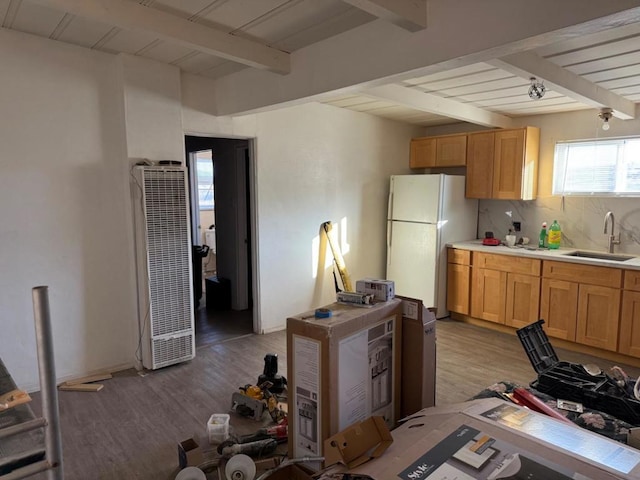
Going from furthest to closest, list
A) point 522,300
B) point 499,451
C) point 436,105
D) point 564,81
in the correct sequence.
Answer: point 522,300, point 436,105, point 564,81, point 499,451

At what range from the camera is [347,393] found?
5.61 feet

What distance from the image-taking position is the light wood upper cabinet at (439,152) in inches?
193

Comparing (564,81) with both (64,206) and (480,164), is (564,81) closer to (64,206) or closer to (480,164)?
(480,164)

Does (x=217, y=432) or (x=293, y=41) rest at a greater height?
(x=293, y=41)

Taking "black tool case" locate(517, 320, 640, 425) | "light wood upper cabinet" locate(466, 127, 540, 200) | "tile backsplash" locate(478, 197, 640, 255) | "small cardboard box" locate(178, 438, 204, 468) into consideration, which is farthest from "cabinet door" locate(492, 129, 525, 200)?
"small cardboard box" locate(178, 438, 204, 468)

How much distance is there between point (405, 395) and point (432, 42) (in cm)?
178

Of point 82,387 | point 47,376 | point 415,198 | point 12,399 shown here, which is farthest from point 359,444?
point 415,198

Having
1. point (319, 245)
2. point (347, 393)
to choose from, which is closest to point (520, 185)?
point (319, 245)

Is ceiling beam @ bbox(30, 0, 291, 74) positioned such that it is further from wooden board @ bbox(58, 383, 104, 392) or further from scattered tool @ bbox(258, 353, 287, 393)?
wooden board @ bbox(58, 383, 104, 392)

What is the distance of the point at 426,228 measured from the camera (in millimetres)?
4719

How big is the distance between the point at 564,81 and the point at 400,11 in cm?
162

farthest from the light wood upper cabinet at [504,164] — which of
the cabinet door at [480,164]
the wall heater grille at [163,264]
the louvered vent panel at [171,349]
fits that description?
the louvered vent panel at [171,349]

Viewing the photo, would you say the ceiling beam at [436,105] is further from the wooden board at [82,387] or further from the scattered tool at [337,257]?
the wooden board at [82,387]

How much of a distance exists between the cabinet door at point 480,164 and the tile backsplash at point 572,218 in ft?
1.28
